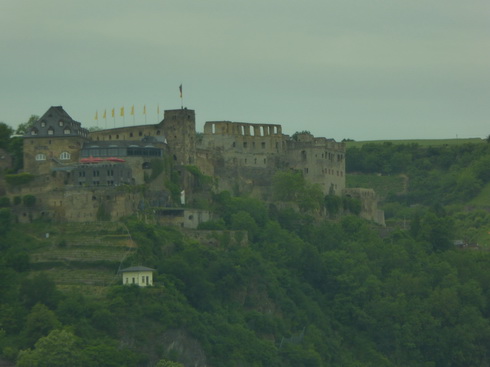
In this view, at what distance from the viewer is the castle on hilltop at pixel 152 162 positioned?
376ft

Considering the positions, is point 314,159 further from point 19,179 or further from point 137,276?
point 137,276

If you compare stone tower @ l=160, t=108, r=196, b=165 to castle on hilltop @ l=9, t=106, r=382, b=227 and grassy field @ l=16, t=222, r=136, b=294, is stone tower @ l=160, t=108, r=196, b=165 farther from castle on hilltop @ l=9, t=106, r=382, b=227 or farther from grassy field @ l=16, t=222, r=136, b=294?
grassy field @ l=16, t=222, r=136, b=294

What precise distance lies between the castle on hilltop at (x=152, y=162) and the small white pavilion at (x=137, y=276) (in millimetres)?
7112

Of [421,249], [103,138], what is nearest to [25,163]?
[103,138]

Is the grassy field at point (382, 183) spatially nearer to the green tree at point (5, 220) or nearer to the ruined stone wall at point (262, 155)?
the ruined stone wall at point (262, 155)

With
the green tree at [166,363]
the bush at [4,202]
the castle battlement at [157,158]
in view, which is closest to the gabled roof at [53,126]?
the castle battlement at [157,158]

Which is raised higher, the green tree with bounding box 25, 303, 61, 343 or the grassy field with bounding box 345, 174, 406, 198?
the grassy field with bounding box 345, 174, 406, 198

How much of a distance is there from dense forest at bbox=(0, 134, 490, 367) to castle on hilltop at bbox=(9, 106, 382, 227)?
2.00 metres

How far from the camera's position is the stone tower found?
12356cm

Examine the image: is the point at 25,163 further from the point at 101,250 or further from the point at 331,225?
the point at 331,225

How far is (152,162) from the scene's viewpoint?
119 meters

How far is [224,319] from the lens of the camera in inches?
4336

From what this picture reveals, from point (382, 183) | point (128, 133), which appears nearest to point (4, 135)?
point (128, 133)

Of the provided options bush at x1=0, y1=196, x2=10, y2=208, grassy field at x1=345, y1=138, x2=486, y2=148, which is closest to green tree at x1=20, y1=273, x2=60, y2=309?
bush at x1=0, y1=196, x2=10, y2=208
